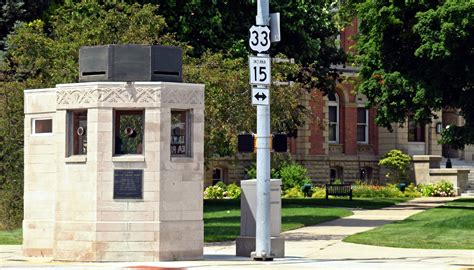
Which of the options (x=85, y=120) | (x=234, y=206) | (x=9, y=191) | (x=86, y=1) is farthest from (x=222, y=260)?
(x=234, y=206)

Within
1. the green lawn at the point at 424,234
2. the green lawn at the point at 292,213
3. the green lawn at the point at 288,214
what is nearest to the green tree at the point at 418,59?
the green lawn at the point at 292,213

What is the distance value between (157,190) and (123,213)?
819mm

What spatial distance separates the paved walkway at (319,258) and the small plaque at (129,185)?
1439 millimetres

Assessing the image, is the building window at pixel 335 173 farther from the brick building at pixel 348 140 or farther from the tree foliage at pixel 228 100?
the tree foliage at pixel 228 100

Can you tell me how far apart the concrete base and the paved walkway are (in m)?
0.22

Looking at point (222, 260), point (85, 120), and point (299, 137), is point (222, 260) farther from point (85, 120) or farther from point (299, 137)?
point (299, 137)

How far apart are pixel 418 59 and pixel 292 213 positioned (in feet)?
30.2

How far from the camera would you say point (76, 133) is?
2553cm

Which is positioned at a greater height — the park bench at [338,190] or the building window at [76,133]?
the building window at [76,133]

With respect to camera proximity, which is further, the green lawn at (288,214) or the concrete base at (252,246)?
the green lawn at (288,214)

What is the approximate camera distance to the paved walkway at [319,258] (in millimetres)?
24047

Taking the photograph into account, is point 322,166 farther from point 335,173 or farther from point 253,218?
point 253,218

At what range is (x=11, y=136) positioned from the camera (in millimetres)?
34000

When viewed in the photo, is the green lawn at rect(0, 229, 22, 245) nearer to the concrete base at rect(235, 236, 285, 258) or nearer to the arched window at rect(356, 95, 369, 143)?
the concrete base at rect(235, 236, 285, 258)
